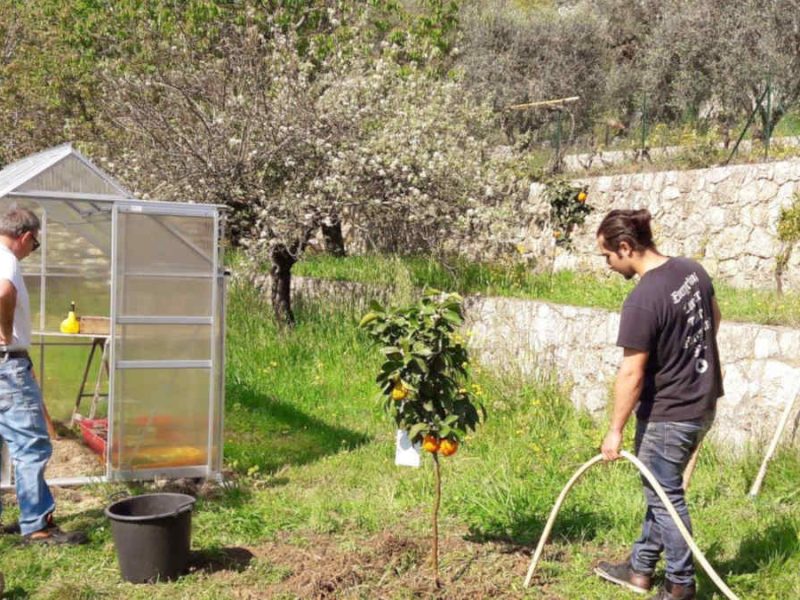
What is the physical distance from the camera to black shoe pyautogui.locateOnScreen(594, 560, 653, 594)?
4.65m

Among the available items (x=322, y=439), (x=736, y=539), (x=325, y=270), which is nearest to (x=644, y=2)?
(x=325, y=270)

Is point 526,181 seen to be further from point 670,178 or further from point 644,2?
point 644,2

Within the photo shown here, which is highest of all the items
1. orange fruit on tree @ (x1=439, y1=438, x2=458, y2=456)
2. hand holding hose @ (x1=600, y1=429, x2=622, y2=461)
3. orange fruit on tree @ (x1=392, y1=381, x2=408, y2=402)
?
orange fruit on tree @ (x1=392, y1=381, x2=408, y2=402)

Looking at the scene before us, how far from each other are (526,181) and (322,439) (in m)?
6.56

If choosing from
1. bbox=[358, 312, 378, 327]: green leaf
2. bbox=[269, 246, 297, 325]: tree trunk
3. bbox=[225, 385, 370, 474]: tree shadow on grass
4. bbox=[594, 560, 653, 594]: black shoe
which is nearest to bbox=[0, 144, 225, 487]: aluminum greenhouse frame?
bbox=[225, 385, 370, 474]: tree shadow on grass

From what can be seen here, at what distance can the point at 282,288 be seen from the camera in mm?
12008

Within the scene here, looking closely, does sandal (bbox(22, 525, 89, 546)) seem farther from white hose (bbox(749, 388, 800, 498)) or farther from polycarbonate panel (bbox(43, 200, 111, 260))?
white hose (bbox(749, 388, 800, 498))

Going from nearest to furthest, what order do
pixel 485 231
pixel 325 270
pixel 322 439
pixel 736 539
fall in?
1. pixel 736 539
2. pixel 322 439
3. pixel 485 231
4. pixel 325 270

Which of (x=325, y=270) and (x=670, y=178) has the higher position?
(x=670, y=178)

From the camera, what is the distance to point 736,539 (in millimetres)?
5199

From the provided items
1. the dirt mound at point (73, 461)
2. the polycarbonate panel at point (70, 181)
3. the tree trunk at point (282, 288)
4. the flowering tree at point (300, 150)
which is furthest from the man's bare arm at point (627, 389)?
the tree trunk at point (282, 288)

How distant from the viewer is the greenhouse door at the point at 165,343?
6.75 meters

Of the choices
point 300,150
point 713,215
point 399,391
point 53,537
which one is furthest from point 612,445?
point 300,150

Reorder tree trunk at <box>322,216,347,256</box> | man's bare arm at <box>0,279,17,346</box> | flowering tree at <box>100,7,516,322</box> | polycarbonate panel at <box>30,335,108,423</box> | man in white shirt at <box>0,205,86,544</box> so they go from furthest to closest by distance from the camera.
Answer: tree trunk at <box>322,216,347,256</box>
flowering tree at <box>100,7,516,322</box>
polycarbonate panel at <box>30,335,108,423</box>
man in white shirt at <box>0,205,86,544</box>
man's bare arm at <box>0,279,17,346</box>
